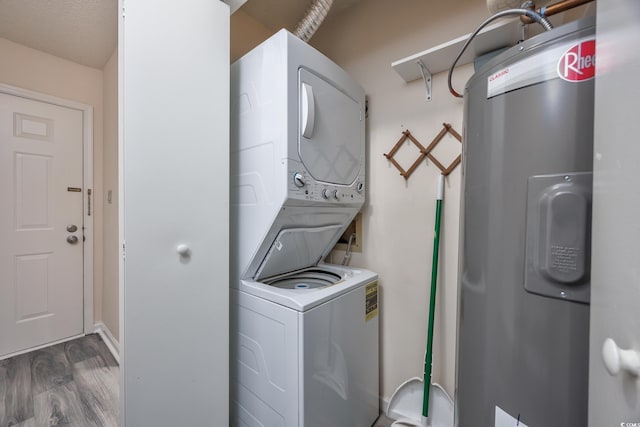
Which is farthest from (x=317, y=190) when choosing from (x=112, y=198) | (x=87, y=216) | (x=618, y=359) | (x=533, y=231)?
(x=87, y=216)

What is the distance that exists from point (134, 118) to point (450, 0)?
1.94 metres

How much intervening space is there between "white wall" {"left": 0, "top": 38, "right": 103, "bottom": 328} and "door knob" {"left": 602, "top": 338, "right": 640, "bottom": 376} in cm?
389

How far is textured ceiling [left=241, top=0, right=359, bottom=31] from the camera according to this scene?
208cm

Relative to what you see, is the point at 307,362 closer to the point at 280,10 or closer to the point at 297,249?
the point at 297,249

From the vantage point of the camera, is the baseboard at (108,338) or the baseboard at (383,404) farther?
the baseboard at (108,338)

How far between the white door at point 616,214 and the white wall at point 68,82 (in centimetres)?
387

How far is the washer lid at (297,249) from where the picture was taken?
1.55 m

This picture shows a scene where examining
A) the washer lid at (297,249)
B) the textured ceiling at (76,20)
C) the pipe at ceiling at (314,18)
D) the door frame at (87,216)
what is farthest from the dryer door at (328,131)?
the door frame at (87,216)

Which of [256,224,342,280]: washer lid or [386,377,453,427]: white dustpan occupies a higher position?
[256,224,342,280]: washer lid

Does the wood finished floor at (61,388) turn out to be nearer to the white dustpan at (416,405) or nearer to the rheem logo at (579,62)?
the white dustpan at (416,405)

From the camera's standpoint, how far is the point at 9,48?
231 centimetres

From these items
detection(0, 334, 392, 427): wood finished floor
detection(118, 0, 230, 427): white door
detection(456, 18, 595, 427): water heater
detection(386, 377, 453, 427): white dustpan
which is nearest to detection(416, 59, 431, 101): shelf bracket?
detection(456, 18, 595, 427): water heater

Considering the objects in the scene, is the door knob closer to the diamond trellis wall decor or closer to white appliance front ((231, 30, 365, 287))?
white appliance front ((231, 30, 365, 287))

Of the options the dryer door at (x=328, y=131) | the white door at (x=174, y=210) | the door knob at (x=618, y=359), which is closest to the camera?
the door knob at (x=618, y=359)
